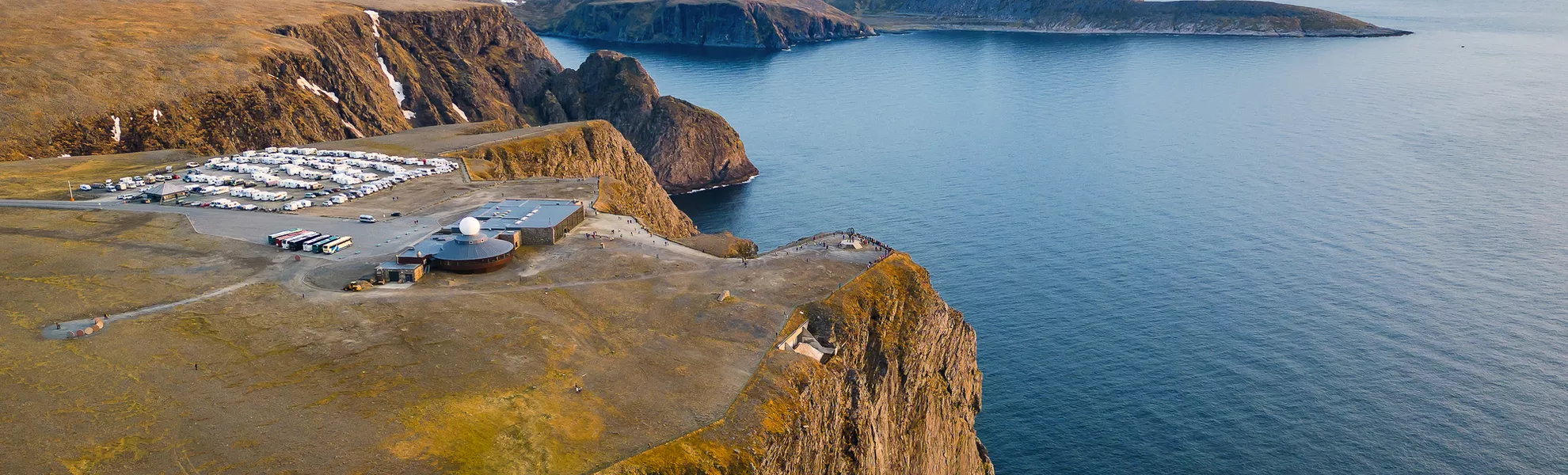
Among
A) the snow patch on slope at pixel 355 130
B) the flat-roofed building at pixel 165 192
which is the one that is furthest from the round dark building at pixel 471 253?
the snow patch on slope at pixel 355 130

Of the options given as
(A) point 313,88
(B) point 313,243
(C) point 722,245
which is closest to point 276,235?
(B) point 313,243

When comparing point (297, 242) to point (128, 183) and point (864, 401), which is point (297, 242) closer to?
point (128, 183)

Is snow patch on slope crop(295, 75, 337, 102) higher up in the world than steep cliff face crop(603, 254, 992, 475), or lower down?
higher up

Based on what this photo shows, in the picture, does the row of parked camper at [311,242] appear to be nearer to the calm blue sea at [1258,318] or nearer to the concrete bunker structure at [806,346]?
the concrete bunker structure at [806,346]

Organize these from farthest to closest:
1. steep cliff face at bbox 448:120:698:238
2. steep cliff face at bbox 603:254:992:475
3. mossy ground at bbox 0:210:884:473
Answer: steep cliff face at bbox 448:120:698:238 < steep cliff face at bbox 603:254:992:475 < mossy ground at bbox 0:210:884:473

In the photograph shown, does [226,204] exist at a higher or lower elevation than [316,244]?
lower

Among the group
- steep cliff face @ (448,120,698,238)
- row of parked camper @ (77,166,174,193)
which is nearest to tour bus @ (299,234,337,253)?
steep cliff face @ (448,120,698,238)

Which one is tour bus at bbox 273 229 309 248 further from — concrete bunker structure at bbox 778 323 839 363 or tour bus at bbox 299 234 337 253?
concrete bunker structure at bbox 778 323 839 363
